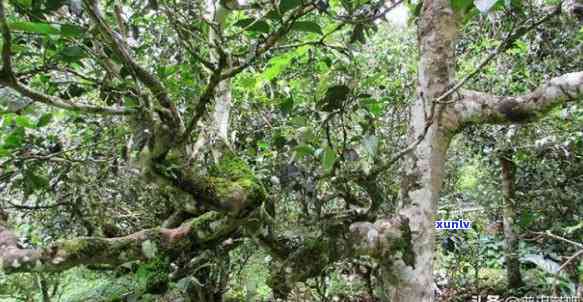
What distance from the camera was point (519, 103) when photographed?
4.77ft

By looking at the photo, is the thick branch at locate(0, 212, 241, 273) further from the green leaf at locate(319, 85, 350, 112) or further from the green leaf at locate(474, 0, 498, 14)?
the green leaf at locate(474, 0, 498, 14)

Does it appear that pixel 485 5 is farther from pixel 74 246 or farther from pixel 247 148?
pixel 247 148

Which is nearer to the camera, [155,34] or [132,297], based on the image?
[132,297]

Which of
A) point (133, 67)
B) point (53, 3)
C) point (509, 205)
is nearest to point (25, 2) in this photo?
point (53, 3)

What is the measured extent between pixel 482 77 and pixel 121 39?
2.62 meters

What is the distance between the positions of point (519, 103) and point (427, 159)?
0.34 meters

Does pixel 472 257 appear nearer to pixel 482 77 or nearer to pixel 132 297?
pixel 482 77

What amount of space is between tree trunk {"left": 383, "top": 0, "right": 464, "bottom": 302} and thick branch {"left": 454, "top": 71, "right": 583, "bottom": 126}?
0.07 m

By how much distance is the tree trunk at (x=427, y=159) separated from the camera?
4.94 feet

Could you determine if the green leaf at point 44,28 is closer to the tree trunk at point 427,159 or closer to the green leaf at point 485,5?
the green leaf at point 485,5

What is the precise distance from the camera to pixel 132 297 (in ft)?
5.83

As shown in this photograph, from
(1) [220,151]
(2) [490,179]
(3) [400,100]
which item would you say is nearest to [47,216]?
(1) [220,151]

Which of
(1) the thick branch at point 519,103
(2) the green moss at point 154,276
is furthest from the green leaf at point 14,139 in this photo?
(1) the thick branch at point 519,103

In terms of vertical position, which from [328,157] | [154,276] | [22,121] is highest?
[22,121]
